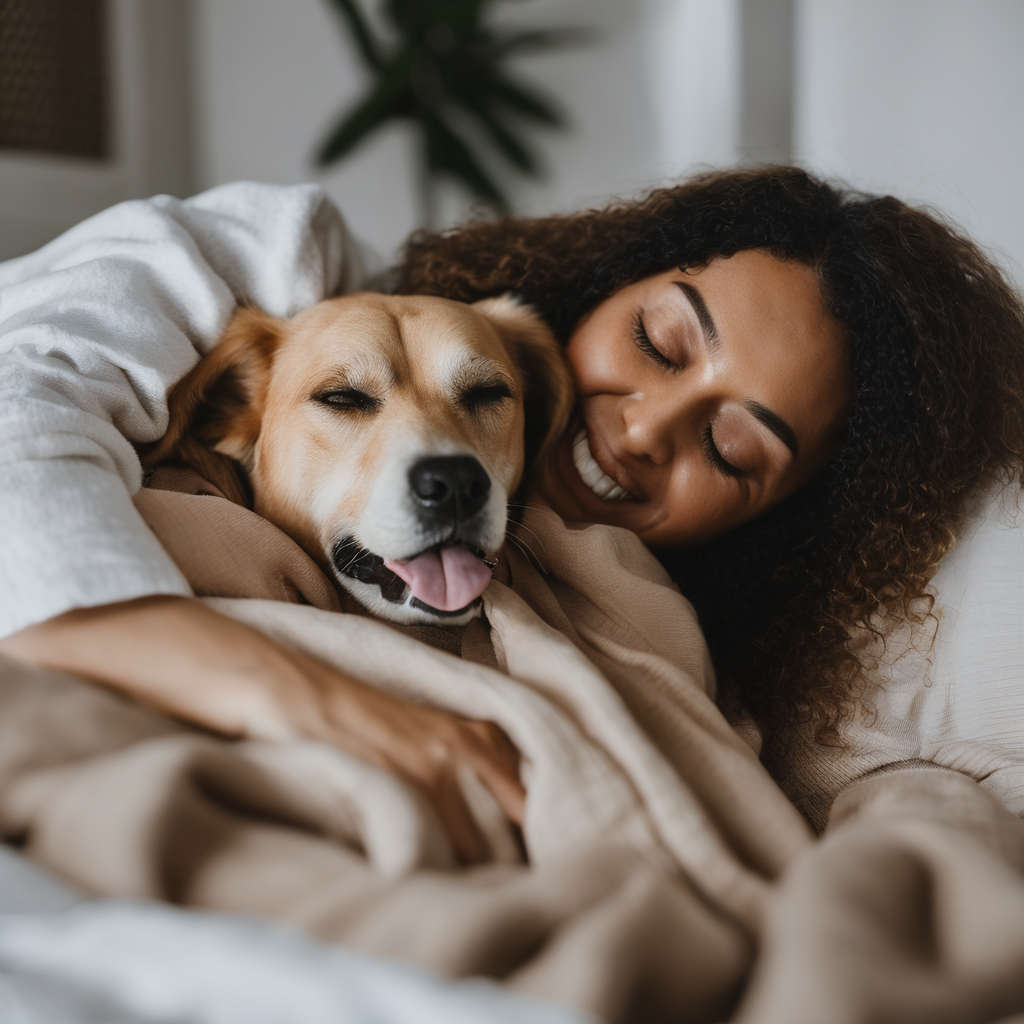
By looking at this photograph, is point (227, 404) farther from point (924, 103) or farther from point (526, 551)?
point (924, 103)

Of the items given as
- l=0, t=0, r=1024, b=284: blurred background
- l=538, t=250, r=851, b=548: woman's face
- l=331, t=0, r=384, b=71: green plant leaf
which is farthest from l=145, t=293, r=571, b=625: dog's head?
l=331, t=0, r=384, b=71: green plant leaf

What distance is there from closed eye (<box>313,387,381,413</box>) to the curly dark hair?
49 cm

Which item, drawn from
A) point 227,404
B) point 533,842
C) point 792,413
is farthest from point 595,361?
point 533,842

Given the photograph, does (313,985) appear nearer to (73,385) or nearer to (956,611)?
(73,385)

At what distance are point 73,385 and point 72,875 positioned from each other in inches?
23.6

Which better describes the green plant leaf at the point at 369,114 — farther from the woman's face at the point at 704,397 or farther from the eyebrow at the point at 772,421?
the eyebrow at the point at 772,421

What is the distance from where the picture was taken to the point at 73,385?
3.16 ft

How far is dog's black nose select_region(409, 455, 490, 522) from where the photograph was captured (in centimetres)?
99

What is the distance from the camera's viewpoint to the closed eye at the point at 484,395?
4.05 feet

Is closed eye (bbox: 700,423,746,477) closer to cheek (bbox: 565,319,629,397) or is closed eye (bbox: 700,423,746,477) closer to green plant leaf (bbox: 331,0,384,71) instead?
cheek (bbox: 565,319,629,397)

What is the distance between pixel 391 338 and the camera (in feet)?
3.91

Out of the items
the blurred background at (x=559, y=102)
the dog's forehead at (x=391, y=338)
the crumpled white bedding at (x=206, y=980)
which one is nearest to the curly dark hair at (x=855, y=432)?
the dog's forehead at (x=391, y=338)

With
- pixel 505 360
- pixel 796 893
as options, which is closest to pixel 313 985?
pixel 796 893

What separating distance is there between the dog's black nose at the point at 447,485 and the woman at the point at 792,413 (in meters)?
0.34
